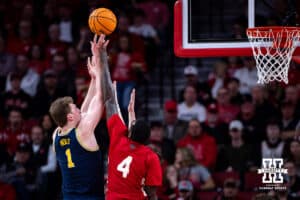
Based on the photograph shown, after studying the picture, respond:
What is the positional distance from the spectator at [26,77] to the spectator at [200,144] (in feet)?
11.3

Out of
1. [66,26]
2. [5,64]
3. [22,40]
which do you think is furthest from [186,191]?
[22,40]

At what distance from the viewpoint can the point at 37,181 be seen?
1376 centimetres

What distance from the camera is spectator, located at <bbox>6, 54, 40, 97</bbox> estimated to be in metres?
15.8

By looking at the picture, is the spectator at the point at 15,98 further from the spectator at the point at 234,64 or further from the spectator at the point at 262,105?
the spectator at the point at 262,105

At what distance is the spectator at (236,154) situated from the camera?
43.0 feet

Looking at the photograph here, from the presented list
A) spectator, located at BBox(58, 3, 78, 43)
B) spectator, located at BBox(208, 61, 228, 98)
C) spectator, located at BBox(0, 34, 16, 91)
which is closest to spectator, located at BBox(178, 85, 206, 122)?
spectator, located at BBox(208, 61, 228, 98)

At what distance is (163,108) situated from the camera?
15867 millimetres

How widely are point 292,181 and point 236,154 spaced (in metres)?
1.10

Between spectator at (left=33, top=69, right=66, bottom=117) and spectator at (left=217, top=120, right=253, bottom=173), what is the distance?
3.29m

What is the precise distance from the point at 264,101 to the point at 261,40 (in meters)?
3.75

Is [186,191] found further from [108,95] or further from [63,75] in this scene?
[63,75]

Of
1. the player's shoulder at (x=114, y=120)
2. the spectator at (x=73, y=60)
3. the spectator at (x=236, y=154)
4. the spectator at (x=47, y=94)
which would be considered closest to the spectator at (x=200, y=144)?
the spectator at (x=236, y=154)

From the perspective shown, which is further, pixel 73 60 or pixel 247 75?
pixel 73 60

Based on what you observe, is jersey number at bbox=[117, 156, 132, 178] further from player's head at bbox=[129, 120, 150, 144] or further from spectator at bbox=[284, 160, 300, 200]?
spectator at bbox=[284, 160, 300, 200]
